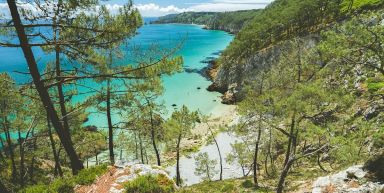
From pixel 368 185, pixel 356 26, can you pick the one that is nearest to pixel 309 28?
pixel 356 26

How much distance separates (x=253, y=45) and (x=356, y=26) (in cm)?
7251

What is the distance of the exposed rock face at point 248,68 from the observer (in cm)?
7575

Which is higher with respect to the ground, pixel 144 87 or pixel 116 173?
pixel 144 87

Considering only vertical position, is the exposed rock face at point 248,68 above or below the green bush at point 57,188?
below

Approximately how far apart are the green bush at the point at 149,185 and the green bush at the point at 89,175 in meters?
1.59

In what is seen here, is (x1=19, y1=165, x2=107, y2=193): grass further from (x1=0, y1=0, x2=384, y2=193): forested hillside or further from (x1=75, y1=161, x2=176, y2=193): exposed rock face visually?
(x1=75, y1=161, x2=176, y2=193): exposed rock face

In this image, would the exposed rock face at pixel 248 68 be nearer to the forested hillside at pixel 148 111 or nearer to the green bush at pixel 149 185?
the forested hillside at pixel 148 111

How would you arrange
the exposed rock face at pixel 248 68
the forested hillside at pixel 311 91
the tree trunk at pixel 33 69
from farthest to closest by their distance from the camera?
the exposed rock face at pixel 248 68, the forested hillside at pixel 311 91, the tree trunk at pixel 33 69

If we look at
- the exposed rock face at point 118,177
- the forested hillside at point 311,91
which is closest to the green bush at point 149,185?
the exposed rock face at point 118,177

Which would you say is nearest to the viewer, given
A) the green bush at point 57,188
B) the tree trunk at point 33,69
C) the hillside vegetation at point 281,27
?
the tree trunk at point 33,69

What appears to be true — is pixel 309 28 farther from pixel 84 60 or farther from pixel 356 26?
pixel 84 60

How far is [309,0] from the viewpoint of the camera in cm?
8450

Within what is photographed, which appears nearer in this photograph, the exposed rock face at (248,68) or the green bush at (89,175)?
the green bush at (89,175)

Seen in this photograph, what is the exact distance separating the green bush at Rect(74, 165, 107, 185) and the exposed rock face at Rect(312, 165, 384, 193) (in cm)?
838
